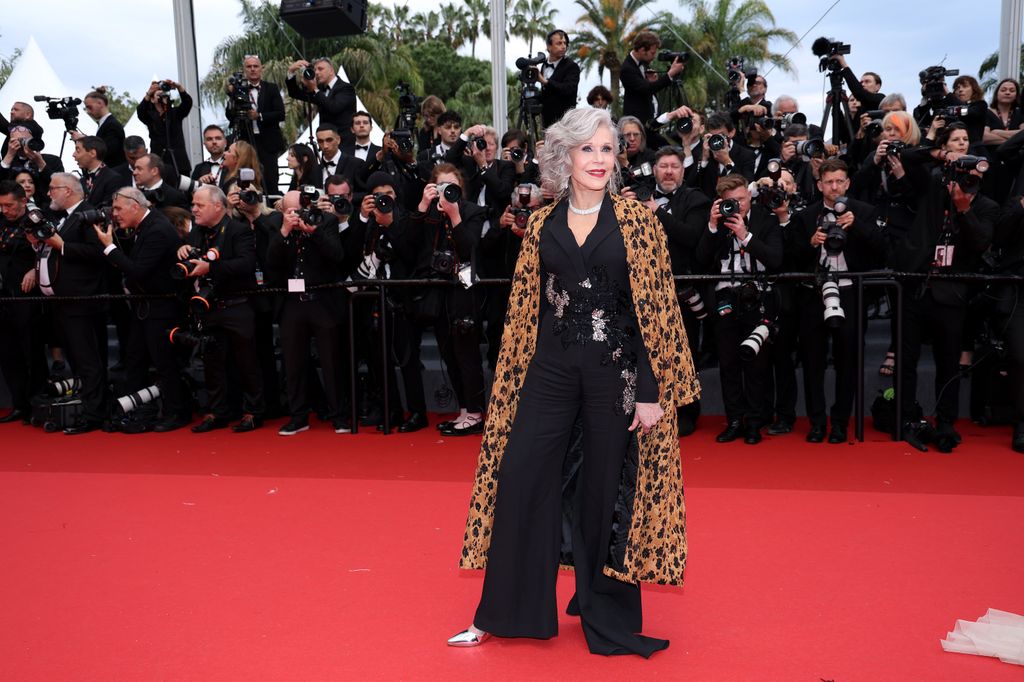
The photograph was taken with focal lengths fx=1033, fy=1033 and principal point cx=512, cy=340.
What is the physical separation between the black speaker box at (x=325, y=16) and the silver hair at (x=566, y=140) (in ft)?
23.2

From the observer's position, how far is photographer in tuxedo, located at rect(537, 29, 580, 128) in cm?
871

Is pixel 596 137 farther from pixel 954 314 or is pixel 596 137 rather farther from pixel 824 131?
pixel 824 131

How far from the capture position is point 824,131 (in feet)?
26.5

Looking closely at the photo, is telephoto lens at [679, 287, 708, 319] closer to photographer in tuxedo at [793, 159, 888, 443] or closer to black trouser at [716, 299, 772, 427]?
black trouser at [716, 299, 772, 427]

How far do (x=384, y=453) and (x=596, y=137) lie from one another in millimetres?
3724

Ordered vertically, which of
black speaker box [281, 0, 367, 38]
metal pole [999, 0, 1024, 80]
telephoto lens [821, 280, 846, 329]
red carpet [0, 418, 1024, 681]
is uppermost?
black speaker box [281, 0, 367, 38]

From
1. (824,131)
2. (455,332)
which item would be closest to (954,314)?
(824,131)

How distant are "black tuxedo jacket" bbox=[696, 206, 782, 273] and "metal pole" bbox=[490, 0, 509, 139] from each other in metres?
4.35

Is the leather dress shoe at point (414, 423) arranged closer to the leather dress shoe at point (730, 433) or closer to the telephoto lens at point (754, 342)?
the leather dress shoe at point (730, 433)

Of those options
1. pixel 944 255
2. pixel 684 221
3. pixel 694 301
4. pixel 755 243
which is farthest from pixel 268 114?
pixel 944 255

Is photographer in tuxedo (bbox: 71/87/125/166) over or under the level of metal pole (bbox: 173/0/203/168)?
under

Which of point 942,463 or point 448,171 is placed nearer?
point 942,463

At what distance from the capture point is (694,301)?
6668mm

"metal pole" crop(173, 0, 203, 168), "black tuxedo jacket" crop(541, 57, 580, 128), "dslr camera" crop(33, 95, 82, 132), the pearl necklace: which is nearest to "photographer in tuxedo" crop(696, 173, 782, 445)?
"black tuxedo jacket" crop(541, 57, 580, 128)
